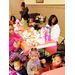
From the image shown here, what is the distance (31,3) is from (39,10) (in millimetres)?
576

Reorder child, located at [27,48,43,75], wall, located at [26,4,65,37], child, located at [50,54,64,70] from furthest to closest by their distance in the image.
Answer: wall, located at [26,4,65,37], child, located at [50,54,64,70], child, located at [27,48,43,75]

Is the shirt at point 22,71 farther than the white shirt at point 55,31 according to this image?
No

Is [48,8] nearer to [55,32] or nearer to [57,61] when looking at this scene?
[55,32]

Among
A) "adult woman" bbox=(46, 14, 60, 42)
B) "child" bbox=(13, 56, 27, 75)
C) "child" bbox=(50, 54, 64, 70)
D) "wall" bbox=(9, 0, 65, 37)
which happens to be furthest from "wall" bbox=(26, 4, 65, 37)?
"child" bbox=(13, 56, 27, 75)

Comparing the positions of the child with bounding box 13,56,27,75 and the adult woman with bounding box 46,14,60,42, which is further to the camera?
the adult woman with bounding box 46,14,60,42

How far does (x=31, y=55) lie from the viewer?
1.37 meters

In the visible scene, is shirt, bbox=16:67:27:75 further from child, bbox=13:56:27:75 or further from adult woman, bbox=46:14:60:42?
adult woman, bbox=46:14:60:42

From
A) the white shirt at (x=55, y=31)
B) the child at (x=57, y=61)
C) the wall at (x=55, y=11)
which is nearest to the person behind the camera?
the child at (x=57, y=61)

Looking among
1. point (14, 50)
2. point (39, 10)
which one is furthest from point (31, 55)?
point (39, 10)

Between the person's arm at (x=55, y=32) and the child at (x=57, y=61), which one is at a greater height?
the person's arm at (x=55, y=32)

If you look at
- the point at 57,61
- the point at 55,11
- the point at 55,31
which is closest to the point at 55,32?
the point at 55,31

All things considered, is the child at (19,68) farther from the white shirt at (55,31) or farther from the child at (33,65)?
the white shirt at (55,31)

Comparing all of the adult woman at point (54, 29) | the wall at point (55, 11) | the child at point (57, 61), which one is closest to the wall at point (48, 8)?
the wall at point (55, 11)
